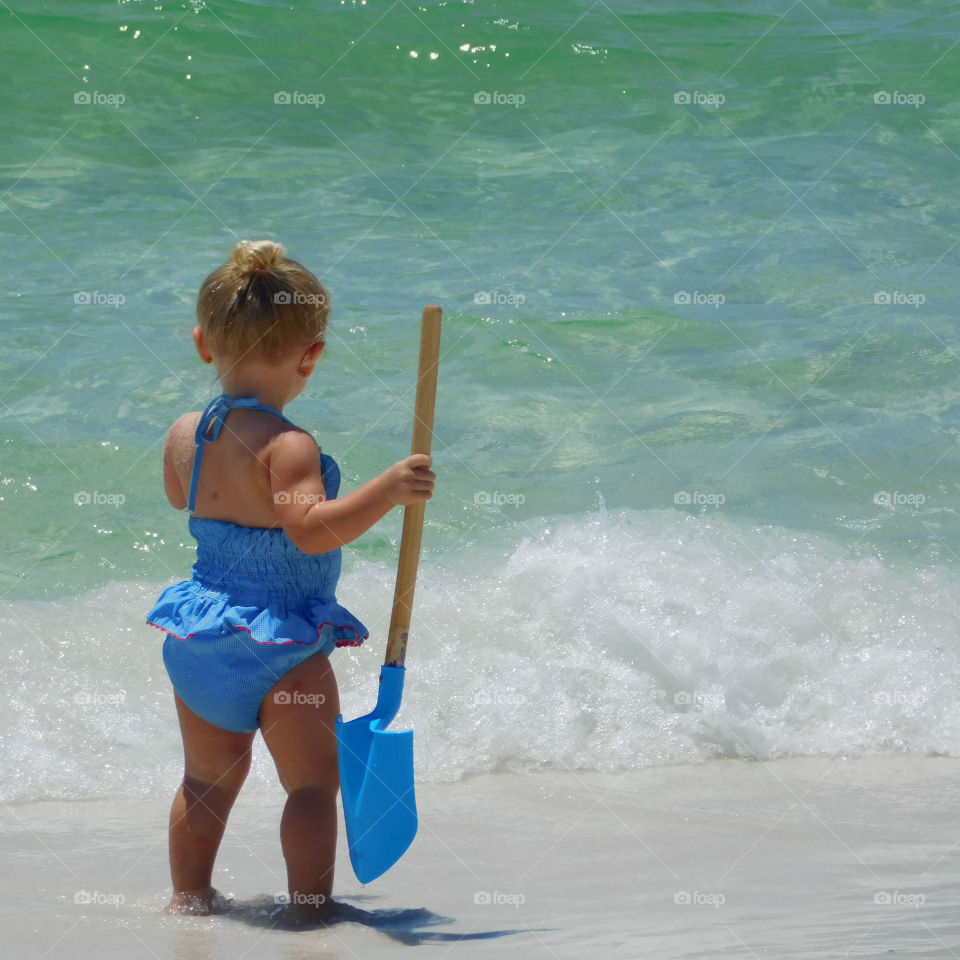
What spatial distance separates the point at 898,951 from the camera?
77.0 inches

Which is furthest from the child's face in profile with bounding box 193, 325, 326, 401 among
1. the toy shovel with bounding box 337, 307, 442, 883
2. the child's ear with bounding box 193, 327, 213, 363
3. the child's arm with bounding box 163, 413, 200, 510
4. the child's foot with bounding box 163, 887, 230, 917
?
the child's foot with bounding box 163, 887, 230, 917

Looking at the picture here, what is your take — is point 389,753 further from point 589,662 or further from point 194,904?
point 589,662

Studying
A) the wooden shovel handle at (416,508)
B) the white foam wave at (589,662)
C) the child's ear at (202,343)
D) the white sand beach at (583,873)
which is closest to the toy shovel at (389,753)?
the wooden shovel handle at (416,508)

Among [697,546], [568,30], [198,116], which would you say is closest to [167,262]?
[198,116]

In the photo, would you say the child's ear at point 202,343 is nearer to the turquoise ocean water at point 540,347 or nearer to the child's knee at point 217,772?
the child's knee at point 217,772

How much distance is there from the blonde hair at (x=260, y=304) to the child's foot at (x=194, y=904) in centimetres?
94

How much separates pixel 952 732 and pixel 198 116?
266 inches

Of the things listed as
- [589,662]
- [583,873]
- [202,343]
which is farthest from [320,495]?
[589,662]

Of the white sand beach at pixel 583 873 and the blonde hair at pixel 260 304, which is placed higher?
the blonde hair at pixel 260 304

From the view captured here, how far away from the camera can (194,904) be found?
7.39ft

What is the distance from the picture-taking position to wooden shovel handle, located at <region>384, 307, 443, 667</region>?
212cm

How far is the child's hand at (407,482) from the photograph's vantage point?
203cm

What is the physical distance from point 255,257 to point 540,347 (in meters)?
3.82

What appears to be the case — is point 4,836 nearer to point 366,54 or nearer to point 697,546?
point 697,546
